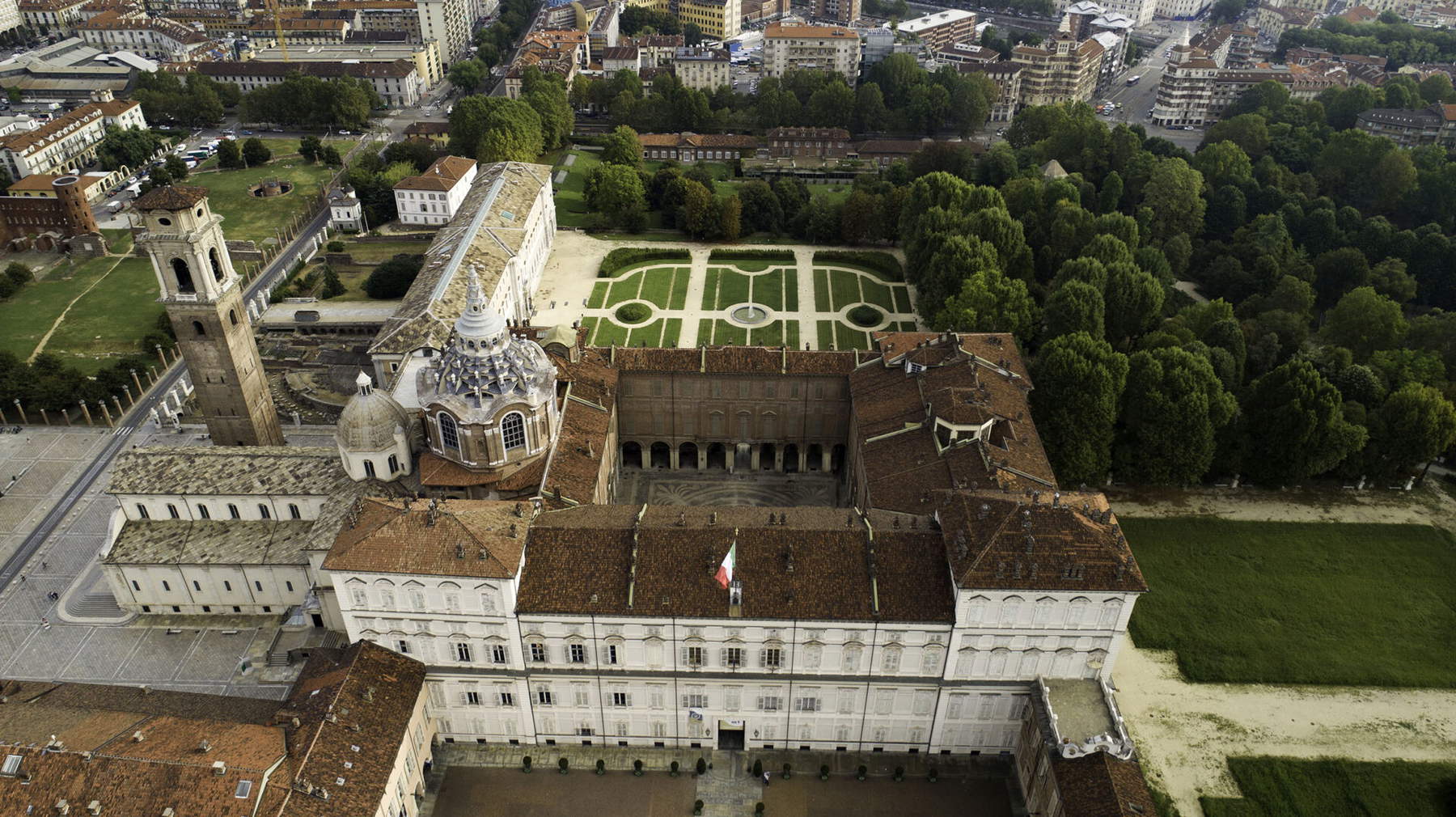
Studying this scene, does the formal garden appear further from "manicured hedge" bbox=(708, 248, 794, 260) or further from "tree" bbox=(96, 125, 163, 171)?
"tree" bbox=(96, 125, 163, 171)

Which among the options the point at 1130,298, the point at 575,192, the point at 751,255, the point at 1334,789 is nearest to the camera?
the point at 1334,789

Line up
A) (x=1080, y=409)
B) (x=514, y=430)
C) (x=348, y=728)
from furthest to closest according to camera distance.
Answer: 1. (x=1080, y=409)
2. (x=514, y=430)
3. (x=348, y=728)

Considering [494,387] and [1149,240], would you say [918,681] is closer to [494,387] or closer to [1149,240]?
[494,387]

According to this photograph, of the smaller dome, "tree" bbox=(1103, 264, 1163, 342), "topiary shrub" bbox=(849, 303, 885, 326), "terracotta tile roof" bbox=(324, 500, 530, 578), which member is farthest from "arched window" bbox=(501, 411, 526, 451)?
"tree" bbox=(1103, 264, 1163, 342)

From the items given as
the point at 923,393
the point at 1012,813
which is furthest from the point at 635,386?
the point at 1012,813

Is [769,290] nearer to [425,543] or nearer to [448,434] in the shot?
[448,434]

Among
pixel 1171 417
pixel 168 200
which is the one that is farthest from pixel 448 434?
pixel 1171 417
